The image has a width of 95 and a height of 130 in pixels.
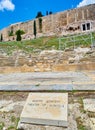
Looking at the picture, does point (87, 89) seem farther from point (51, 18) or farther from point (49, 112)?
point (51, 18)

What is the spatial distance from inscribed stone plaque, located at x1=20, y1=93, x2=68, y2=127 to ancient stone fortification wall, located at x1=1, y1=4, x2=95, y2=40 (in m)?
30.6

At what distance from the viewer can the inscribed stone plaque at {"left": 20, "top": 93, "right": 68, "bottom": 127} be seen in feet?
7.93

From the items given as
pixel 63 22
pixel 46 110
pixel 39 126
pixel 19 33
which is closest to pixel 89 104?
pixel 46 110

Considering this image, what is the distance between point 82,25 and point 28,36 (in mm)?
12773

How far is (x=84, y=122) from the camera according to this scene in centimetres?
244

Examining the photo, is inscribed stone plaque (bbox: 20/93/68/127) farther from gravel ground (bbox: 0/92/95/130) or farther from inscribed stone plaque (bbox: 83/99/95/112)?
inscribed stone plaque (bbox: 83/99/95/112)

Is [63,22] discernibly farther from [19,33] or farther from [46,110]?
[46,110]

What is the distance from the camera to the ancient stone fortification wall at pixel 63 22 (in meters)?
34.2

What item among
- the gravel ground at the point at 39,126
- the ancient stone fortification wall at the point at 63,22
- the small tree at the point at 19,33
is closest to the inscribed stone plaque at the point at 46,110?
the gravel ground at the point at 39,126

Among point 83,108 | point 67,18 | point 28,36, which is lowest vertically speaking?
point 83,108

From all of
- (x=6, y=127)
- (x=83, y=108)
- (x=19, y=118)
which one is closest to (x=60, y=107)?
Answer: (x=83, y=108)

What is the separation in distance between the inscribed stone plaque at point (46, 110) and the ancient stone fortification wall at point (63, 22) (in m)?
30.6

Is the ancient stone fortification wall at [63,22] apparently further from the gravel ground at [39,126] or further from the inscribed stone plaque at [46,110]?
the inscribed stone plaque at [46,110]

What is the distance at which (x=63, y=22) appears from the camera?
3900cm
